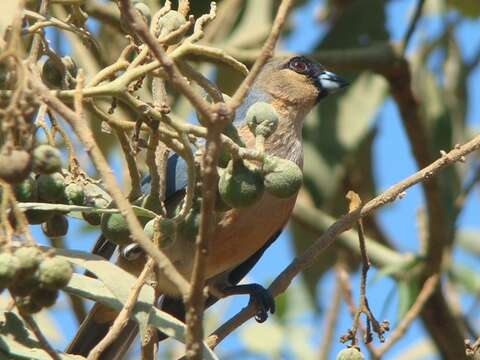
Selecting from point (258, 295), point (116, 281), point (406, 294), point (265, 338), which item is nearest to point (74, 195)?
point (116, 281)

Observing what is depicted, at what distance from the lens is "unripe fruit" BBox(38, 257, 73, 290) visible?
167cm

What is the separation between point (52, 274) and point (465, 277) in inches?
164

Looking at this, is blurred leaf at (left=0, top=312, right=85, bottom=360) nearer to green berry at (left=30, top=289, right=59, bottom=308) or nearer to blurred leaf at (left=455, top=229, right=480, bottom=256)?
green berry at (left=30, top=289, right=59, bottom=308)

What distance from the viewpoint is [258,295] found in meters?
4.35

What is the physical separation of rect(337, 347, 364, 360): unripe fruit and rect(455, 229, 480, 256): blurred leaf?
4.53m

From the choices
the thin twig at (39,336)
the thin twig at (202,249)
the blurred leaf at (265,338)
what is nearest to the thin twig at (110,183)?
the thin twig at (202,249)

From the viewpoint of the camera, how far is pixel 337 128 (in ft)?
18.3

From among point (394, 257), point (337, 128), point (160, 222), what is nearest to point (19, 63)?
point (160, 222)

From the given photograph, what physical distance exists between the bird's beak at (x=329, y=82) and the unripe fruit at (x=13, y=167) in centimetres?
368

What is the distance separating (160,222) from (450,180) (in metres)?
3.73

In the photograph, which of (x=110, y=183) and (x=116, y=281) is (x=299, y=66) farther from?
(x=110, y=183)

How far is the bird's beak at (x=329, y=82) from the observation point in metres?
5.19

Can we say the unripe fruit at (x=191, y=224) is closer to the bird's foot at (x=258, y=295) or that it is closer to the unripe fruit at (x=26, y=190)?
the unripe fruit at (x=26, y=190)

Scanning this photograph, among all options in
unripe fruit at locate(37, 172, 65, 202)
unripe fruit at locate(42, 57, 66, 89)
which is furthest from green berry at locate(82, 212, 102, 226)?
unripe fruit at locate(42, 57, 66, 89)
